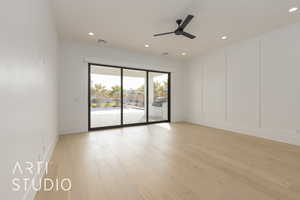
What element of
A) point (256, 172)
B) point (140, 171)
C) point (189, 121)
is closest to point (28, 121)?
point (140, 171)

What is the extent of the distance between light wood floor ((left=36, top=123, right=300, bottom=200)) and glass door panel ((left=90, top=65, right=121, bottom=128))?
61.3 inches

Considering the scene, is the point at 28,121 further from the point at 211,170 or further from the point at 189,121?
the point at 189,121

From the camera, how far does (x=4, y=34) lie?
35.5 inches

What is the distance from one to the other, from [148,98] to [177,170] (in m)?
3.78

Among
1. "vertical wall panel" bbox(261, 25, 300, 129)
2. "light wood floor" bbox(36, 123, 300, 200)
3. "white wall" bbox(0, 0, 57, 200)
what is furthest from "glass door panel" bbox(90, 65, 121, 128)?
"vertical wall panel" bbox(261, 25, 300, 129)

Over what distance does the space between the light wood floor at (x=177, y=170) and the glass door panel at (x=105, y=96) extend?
156 cm

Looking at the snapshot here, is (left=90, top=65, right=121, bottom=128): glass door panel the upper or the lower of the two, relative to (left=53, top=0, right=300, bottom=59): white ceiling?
lower

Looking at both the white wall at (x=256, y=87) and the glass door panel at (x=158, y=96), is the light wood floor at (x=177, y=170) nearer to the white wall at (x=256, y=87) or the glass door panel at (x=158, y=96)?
the white wall at (x=256, y=87)

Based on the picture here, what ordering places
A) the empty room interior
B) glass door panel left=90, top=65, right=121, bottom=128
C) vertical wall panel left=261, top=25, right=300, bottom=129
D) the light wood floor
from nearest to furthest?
the empty room interior
the light wood floor
vertical wall panel left=261, top=25, right=300, bottom=129
glass door panel left=90, top=65, right=121, bottom=128

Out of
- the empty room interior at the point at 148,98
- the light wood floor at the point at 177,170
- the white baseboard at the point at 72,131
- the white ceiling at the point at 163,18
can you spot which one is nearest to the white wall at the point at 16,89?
the empty room interior at the point at 148,98

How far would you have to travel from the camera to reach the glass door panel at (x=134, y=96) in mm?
5082

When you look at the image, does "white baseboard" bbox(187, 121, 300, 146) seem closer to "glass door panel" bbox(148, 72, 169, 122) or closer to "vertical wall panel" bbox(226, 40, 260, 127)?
"vertical wall panel" bbox(226, 40, 260, 127)

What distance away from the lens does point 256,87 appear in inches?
149

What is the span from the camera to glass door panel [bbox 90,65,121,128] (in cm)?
455
